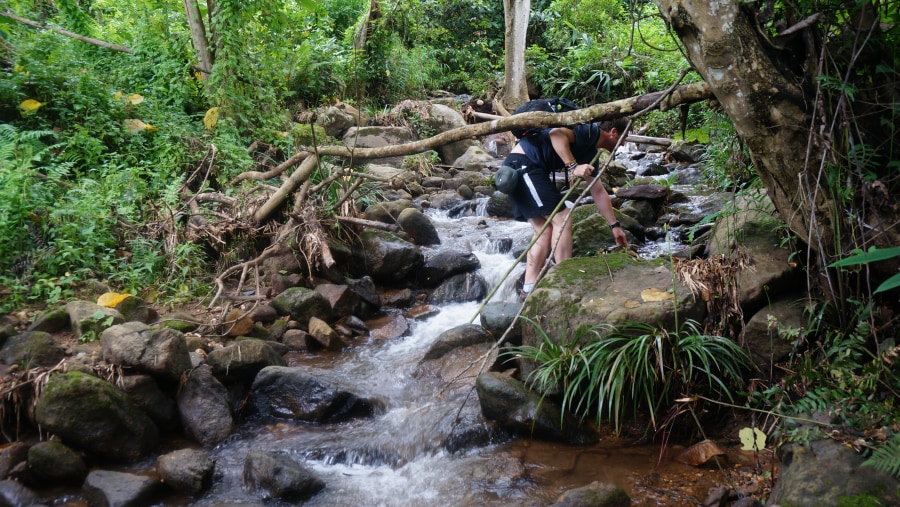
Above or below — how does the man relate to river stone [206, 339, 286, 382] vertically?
above

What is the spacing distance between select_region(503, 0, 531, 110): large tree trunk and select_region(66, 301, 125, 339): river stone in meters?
11.4

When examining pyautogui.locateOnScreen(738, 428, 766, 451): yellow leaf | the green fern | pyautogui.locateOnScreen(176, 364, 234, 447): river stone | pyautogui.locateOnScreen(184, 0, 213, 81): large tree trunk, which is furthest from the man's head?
pyautogui.locateOnScreen(184, 0, 213, 81): large tree trunk

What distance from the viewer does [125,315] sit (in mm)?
5203

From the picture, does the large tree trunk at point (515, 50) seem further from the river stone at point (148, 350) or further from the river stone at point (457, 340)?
the river stone at point (148, 350)

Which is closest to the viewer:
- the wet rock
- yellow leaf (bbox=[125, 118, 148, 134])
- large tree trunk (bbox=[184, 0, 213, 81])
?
the wet rock

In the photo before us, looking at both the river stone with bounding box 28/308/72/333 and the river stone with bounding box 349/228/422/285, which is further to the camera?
the river stone with bounding box 349/228/422/285

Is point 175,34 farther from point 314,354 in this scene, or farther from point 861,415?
point 861,415

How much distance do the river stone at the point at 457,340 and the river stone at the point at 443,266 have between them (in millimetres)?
1898

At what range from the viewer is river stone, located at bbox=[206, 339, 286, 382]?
464 cm

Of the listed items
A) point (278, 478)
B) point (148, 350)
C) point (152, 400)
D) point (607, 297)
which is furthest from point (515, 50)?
point (278, 478)

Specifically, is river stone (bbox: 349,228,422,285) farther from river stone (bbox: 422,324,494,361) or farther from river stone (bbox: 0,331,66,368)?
river stone (bbox: 0,331,66,368)

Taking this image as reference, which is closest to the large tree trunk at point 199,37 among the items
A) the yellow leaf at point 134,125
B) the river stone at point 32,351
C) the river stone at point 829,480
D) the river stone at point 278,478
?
the yellow leaf at point 134,125

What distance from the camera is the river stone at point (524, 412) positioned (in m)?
3.88

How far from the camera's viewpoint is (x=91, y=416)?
3789 millimetres
